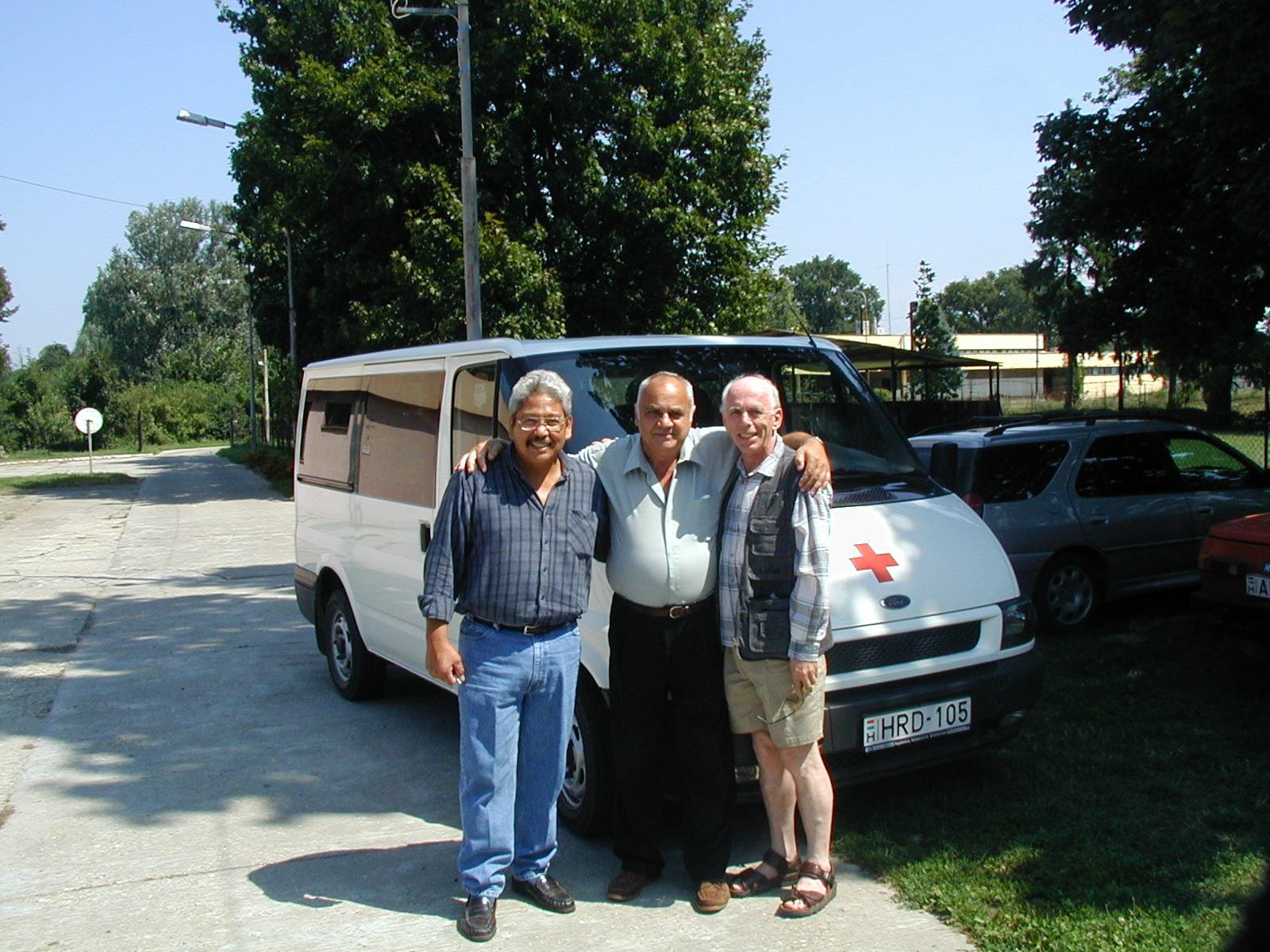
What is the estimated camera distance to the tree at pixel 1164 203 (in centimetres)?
1018

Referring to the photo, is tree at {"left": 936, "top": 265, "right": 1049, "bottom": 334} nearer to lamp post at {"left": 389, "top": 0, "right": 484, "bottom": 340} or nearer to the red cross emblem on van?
lamp post at {"left": 389, "top": 0, "right": 484, "bottom": 340}

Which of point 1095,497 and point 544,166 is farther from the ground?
point 544,166

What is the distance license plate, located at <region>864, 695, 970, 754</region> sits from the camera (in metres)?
4.41

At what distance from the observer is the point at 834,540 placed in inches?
185

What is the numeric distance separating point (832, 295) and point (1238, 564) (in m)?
132

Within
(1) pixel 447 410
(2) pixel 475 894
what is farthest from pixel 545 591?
(1) pixel 447 410

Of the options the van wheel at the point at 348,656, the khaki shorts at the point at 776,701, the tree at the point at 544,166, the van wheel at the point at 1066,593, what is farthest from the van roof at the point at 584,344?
the tree at the point at 544,166

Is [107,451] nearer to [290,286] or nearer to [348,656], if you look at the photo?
[290,286]

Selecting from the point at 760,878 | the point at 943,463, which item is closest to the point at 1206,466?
the point at 943,463

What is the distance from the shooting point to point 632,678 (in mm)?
4113

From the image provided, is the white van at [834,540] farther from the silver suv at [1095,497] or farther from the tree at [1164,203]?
the tree at [1164,203]

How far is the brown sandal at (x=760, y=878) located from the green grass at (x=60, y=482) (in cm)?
3080

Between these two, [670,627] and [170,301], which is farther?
[170,301]

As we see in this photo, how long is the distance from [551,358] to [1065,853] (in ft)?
9.44
